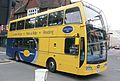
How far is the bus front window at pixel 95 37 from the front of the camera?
12.6m

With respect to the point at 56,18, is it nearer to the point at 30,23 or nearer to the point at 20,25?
the point at 30,23

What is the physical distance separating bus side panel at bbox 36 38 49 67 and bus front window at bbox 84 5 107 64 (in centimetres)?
355

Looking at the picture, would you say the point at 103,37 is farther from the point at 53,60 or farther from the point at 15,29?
the point at 15,29

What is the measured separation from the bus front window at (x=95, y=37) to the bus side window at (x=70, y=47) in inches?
30.1

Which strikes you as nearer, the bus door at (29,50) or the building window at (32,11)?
the bus door at (29,50)

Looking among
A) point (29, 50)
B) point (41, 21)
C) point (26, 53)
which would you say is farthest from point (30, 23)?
point (26, 53)

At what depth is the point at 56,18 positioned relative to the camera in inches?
583

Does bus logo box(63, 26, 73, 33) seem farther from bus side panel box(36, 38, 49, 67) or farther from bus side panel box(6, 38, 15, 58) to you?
bus side panel box(6, 38, 15, 58)

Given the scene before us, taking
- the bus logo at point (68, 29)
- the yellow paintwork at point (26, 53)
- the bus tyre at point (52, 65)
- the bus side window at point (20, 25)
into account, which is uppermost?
the bus side window at point (20, 25)

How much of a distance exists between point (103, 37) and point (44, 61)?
4.30 m

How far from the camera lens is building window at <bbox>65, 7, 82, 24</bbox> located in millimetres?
13041

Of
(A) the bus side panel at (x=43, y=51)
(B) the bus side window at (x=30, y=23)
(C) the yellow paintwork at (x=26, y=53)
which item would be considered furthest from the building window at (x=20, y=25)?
(A) the bus side panel at (x=43, y=51)

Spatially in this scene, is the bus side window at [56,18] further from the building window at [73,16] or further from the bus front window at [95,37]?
the bus front window at [95,37]

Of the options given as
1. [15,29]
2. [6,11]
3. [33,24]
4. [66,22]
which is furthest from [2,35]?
[6,11]
